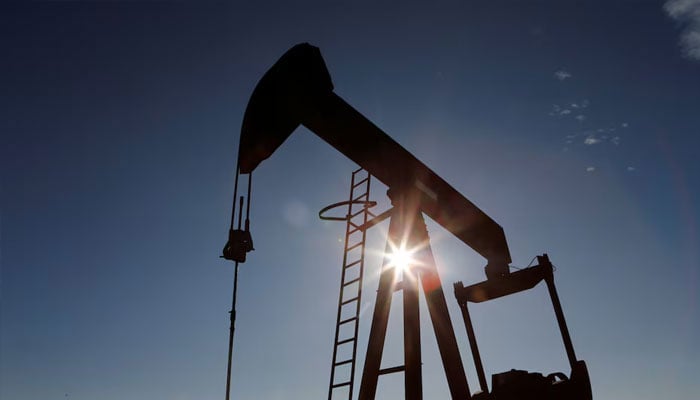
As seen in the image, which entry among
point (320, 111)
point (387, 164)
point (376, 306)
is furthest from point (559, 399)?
point (320, 111)

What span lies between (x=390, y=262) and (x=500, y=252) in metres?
2.51

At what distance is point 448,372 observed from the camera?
604 centimetres

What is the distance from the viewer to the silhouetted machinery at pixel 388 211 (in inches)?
212

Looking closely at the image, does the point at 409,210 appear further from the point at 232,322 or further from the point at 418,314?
the point at 232,322

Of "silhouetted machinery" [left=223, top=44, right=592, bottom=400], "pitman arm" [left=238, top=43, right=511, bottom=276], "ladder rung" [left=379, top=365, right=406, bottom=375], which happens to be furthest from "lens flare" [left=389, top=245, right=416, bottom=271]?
"ladder rung" [left=379, top=365, right=406, bottom=375]

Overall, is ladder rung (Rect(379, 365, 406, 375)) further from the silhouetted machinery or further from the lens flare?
the lens flare

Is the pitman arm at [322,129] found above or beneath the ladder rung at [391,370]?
above

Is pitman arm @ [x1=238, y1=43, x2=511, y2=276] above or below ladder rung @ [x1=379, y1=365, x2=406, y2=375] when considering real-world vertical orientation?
above

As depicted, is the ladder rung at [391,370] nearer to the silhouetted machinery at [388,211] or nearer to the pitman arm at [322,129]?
the silhouetted machinery at [388,211]

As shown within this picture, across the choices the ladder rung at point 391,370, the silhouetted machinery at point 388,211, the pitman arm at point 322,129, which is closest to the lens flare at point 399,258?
the silhouetted machinery at point 388,211

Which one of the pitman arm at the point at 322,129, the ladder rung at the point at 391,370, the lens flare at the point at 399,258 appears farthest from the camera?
the lens flare at the point at 399,258

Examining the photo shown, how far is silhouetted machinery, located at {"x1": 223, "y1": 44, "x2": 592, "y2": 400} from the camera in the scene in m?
5.38

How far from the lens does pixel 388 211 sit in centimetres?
649

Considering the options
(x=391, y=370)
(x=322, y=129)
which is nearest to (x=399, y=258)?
(x=391, y=370)
